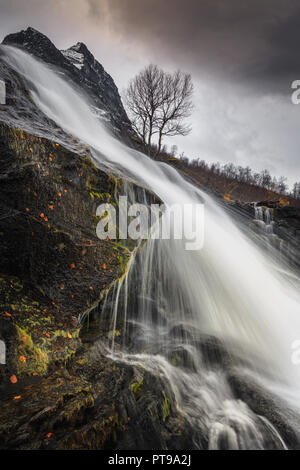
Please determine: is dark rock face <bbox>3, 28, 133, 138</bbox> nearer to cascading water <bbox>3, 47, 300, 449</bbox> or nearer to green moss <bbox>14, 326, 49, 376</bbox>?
cascading water <bbox>3, 47, 300, 449</bbox>

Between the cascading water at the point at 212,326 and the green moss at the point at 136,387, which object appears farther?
the cascading water at the point at 212,326

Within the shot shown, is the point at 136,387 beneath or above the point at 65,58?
beneath

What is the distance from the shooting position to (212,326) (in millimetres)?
4258

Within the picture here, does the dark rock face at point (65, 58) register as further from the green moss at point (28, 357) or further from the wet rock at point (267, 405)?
the wet rock at point (267, 405)

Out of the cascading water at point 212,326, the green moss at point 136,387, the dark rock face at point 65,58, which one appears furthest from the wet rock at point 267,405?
the dark rock face at point 65,58

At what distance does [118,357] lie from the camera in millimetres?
2834

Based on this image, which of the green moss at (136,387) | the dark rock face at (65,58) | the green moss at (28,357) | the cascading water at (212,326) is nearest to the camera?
the green moss at (28,357)

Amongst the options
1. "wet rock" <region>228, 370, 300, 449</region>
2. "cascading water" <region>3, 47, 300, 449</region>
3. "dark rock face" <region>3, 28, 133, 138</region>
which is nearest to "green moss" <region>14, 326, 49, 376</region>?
"cascading water" <region>3, 47, 300, 449</region>

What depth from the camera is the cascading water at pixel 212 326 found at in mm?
2420

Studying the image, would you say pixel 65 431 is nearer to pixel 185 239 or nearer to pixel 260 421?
pixel 260 421

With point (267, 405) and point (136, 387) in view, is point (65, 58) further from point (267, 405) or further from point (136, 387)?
point (267, 405)

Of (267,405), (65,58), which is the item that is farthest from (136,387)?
(65,58)

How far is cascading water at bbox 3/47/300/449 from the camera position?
2420 mm
